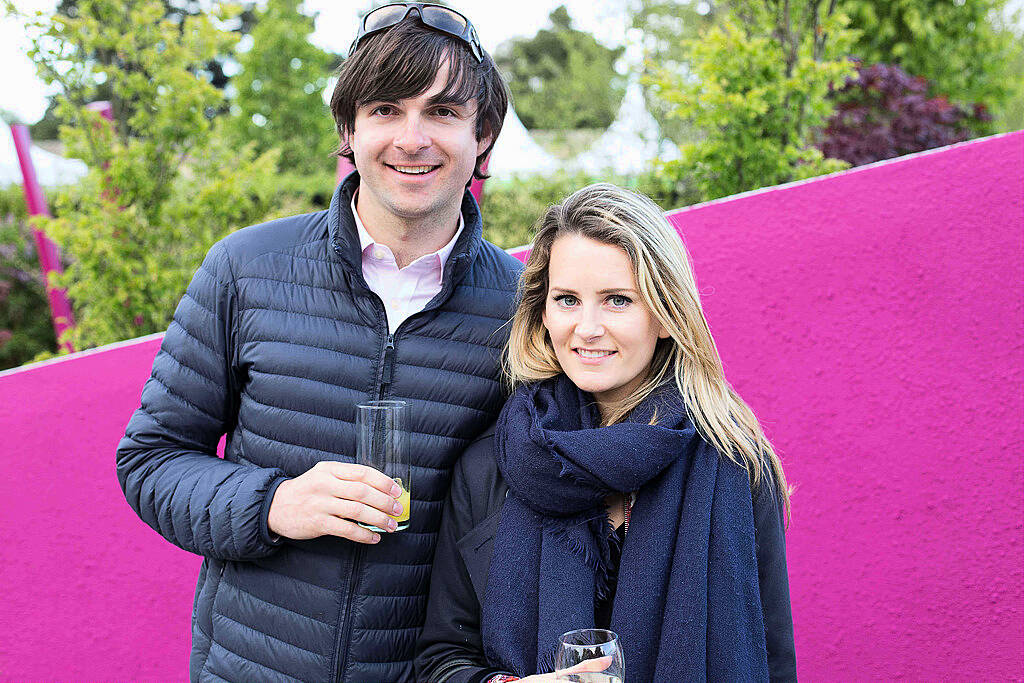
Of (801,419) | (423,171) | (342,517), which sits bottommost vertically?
(342,517)

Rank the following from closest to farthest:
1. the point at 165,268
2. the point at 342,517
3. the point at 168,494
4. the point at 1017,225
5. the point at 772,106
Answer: the point at 342,517 → the point at 168,494 → the point at 1017,225 → the point at 772,106 → the point at 165,268

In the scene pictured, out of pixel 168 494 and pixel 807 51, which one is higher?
pixel 807 51

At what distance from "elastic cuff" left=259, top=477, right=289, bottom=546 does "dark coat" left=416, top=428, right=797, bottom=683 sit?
0.38m

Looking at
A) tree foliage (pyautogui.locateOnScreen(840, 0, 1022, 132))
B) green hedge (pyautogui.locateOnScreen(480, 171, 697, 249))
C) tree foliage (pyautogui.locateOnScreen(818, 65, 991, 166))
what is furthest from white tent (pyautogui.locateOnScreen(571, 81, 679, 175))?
tree foliage (pyautogui.locateOnScreen(818, 65, 991, 166))

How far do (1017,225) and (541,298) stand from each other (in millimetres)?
2039

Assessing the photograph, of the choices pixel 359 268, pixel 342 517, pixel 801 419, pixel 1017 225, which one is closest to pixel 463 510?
pixel 342 517

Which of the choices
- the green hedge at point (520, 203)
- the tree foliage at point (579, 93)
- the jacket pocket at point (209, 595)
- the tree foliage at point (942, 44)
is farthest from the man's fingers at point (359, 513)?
the tree foliage at point (579, 93)

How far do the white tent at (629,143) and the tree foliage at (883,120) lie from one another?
240 inches

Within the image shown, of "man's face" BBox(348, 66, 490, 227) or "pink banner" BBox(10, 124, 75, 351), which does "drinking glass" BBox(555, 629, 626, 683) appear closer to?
"man's face" BBox(348, 66, 490, 227)

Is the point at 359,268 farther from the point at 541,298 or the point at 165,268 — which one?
the point at 165,268

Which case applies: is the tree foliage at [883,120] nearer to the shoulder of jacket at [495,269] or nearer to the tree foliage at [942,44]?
the tree foliage at [942,44]

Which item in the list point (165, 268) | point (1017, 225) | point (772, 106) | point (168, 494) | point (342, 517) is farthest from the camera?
point (165, 268)

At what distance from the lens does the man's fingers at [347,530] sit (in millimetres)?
1884

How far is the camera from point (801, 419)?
10.7ft
